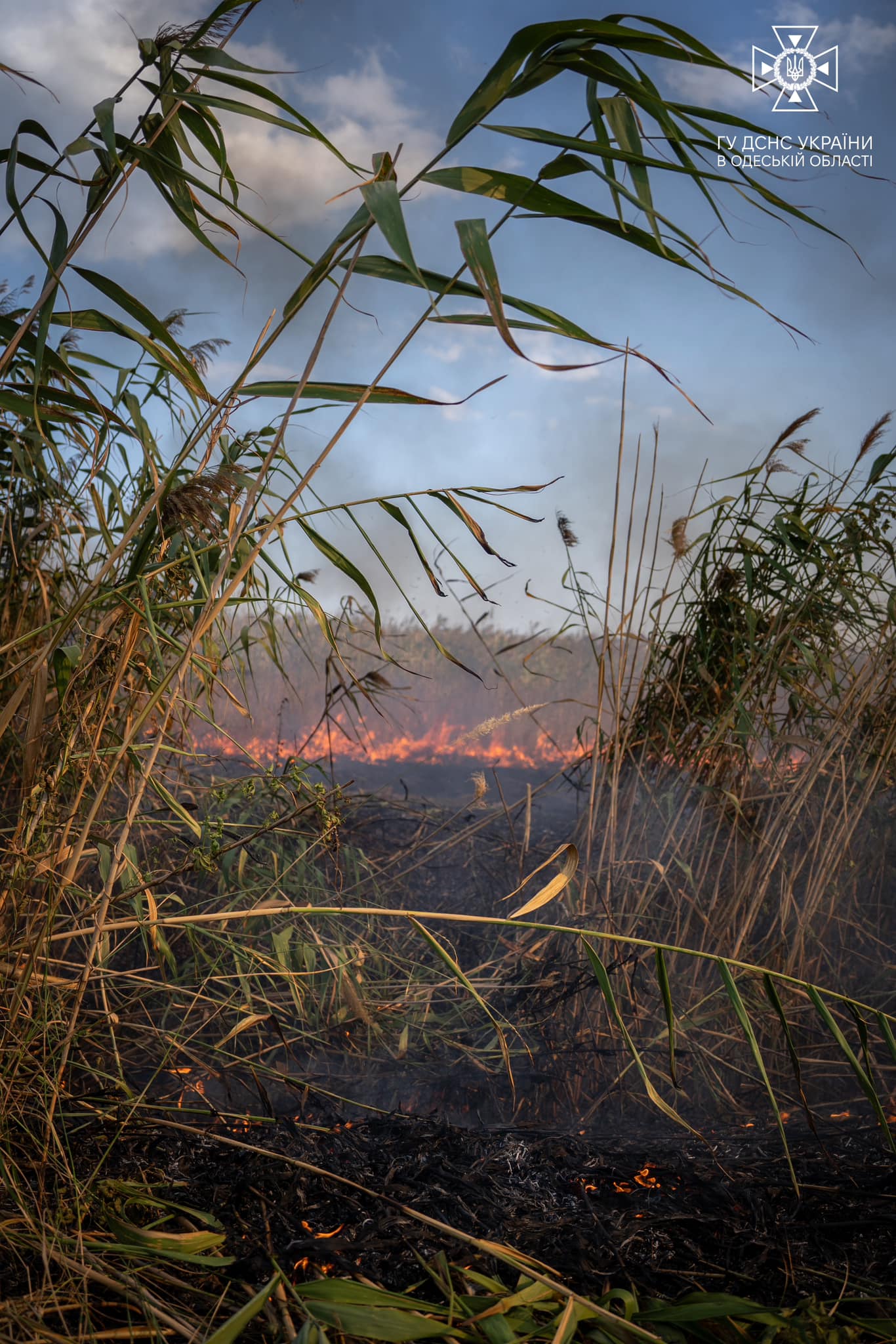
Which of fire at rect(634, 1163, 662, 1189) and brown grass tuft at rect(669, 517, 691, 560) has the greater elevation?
brown grass tuft at rect(669, 517, 691, 560)

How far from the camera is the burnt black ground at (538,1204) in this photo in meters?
0.88

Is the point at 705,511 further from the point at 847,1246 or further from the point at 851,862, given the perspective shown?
the point at 847,1246

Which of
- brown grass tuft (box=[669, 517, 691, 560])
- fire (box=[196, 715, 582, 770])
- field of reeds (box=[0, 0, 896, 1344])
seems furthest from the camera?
fire (box=[196, 715, 582, 770])

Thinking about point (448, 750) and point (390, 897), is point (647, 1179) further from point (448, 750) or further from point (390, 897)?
point (448, 750)

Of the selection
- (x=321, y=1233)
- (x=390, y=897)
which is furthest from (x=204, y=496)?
(x=390, y=897)

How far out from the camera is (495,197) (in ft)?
2.93

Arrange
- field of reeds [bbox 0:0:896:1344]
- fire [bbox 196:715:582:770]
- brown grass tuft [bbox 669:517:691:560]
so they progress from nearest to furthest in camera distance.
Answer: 1. field of reeds [bbox 0:0:896:1344]
2. brown grass tuft [bbox 669:517:691:560]
3. fire [bbox 196:715:582:770]

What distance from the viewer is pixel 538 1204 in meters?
1.00

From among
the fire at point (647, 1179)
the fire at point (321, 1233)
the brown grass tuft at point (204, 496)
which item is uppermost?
the brown grass tuft at point (204, 496)

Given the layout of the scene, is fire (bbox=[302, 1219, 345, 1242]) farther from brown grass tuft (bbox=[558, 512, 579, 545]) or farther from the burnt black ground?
brown grass tuft (bbox=[558, 512, 579, 545])

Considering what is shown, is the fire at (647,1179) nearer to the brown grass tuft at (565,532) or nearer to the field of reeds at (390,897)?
the field of reeds at (390,897)

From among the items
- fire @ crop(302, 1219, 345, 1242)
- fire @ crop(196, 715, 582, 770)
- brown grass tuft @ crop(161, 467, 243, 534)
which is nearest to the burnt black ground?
fire @ crop(302, 1219, 345, 1242)

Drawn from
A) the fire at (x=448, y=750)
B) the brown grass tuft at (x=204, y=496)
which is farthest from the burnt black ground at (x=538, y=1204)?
the fire at (x=448, y=750)

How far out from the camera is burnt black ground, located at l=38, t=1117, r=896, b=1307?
88 cm
